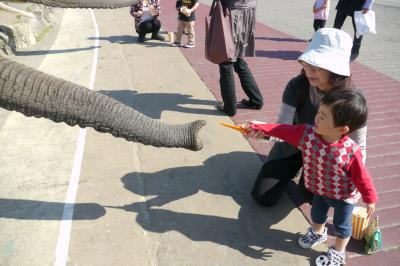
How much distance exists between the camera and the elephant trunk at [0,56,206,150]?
1817mm

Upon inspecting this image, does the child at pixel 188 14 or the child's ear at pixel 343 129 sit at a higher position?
the child's ear at pixel 343 129

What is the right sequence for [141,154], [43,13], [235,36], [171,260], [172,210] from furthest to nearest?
[43,13], [235,36], [141,154], [172,210], [171,260]

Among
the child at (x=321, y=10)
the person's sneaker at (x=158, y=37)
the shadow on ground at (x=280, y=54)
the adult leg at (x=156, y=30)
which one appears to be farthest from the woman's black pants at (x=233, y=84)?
the person's sneaker at (x=158, y=37)

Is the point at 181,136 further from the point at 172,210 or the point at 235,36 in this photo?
the point at 235,36

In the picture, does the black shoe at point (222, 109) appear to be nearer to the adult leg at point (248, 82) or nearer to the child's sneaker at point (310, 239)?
the adult leg at point (248, 82)

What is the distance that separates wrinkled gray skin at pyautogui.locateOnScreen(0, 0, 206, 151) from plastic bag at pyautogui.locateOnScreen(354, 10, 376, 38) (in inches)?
225

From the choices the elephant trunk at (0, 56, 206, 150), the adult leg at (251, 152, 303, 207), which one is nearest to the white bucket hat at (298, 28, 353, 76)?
the adult leg at (251, 152, 303, 207)

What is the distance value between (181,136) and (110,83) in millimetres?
3923

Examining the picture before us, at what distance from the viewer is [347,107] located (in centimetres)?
213

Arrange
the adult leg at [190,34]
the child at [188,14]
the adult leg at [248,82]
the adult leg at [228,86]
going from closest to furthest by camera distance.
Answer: the adult leg at [228,86] < the adult leg at [248,82] < the child at [188,14] < the adult leg at [190,34]

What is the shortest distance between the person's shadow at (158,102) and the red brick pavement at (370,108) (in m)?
0.40

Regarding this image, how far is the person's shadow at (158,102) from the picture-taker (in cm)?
496

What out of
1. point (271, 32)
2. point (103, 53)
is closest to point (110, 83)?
point (103, 53)

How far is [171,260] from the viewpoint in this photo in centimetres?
263
